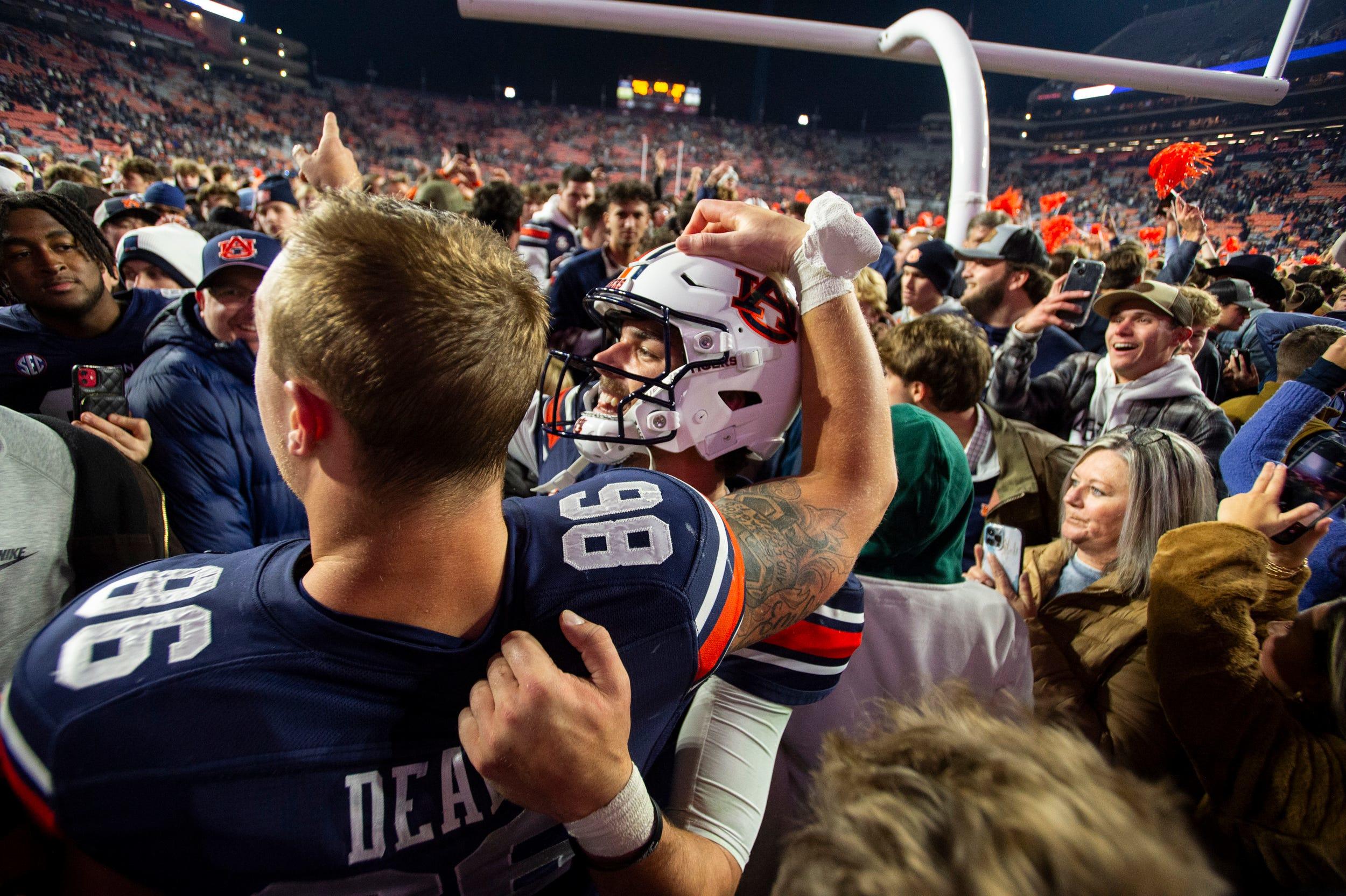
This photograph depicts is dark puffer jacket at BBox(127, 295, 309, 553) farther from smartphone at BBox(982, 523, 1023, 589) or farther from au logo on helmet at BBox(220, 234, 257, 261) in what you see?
smartphone at BBox(982, 523, 1023, 589)

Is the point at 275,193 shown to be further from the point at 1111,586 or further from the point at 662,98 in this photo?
the point at 662,98

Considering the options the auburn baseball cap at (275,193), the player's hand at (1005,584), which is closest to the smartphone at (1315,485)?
the player's hand at (1005,584)

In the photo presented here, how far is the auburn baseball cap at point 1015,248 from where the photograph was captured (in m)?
4.76

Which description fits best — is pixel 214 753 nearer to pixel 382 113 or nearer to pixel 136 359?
pixel 136 359

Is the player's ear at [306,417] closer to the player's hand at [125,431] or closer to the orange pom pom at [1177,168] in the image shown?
the player's hand at [125,431]

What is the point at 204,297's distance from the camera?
2686mm

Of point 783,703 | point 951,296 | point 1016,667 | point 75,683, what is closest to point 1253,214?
point 951,296

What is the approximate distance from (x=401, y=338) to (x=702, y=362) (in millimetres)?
1056

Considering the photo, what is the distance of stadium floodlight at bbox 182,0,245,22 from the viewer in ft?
96.6

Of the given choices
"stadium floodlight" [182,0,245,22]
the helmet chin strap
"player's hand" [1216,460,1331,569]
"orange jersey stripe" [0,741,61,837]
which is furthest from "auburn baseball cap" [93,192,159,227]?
"stadium floodlight" [182,0,245,22]

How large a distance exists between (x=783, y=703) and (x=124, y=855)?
1138 millimetres

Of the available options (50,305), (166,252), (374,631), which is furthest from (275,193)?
(374,631)

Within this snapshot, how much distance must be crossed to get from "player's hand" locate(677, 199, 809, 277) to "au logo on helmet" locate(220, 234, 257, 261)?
205 cm

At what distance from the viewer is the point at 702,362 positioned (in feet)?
6.10
